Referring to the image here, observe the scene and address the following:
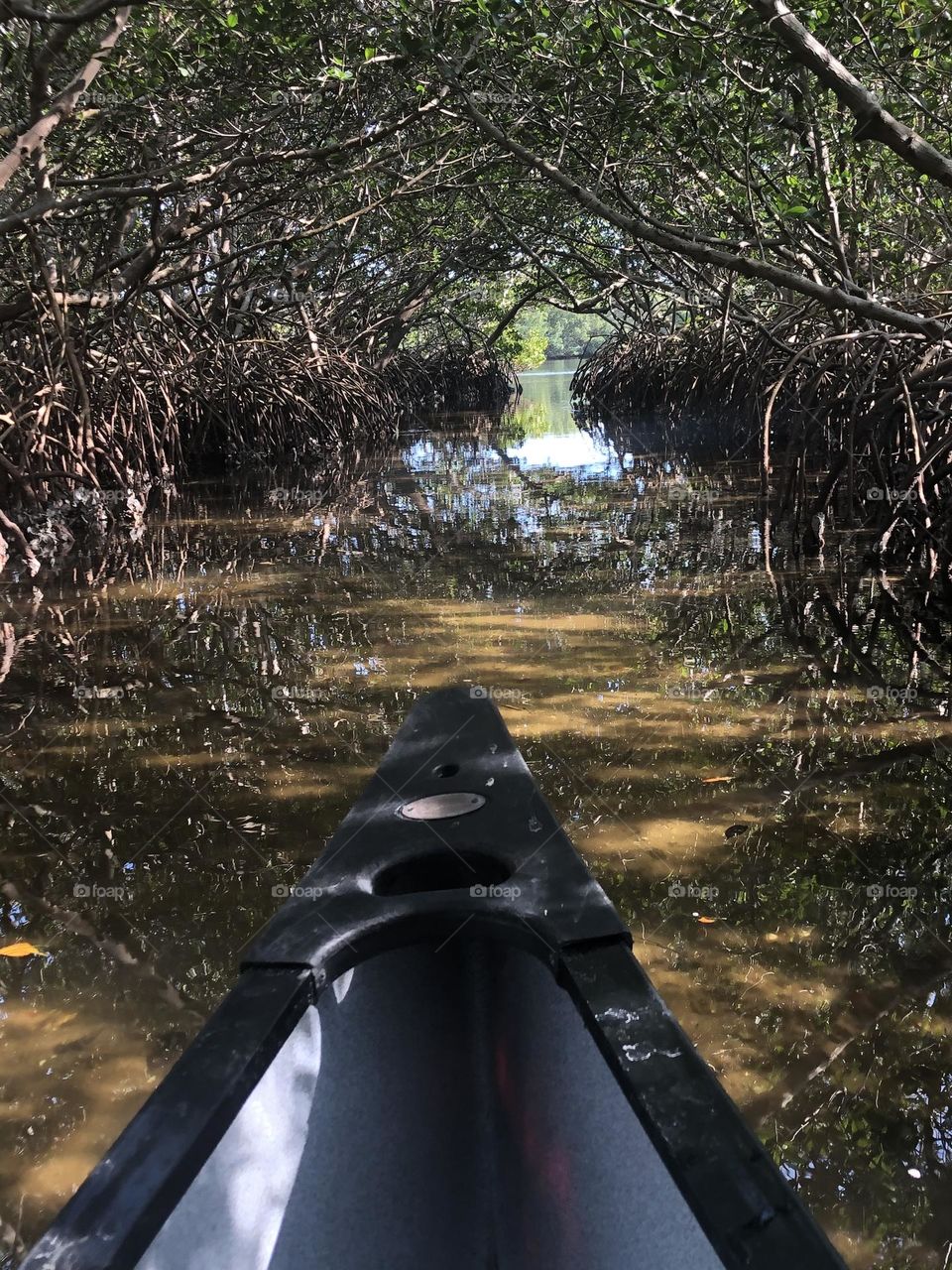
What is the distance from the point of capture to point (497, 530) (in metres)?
7.39

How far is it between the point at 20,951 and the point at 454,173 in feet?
34.1

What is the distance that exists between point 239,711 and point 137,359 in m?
7.19

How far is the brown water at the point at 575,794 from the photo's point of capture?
1.83 m

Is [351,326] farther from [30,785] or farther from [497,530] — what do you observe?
[30,785]

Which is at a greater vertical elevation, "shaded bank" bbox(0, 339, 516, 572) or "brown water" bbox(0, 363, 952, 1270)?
"shaded bank" bbox(0, 339, 516, 572)

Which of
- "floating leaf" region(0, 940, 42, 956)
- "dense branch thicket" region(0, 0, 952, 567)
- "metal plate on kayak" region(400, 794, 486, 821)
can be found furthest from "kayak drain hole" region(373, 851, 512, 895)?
"dense branch thicket" region(0, 0, 952, 567)

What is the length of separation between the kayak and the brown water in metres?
0.52

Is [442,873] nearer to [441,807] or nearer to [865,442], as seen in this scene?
[441,807]

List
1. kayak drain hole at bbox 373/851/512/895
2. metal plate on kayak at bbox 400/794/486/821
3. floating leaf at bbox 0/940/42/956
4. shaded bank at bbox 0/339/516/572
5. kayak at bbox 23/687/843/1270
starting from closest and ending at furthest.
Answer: kayak at bbox 23/687/843/1270, kayak drain hole at bbox 373/851/512/895, metal plate on kayak at bbox 400/794/486/821, floating leaf at bbox 0/940/42/956, shaded bank at bbox 0/339/516/572

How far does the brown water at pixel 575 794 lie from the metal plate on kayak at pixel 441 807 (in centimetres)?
59

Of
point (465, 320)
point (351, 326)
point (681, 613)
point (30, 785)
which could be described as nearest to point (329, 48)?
point (681, 613)

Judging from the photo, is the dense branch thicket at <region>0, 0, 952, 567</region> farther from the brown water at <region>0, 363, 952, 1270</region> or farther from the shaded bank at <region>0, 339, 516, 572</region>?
the brown water at <region>0, 363, 952, 1270</region>

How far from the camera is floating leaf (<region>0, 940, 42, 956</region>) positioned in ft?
7.66

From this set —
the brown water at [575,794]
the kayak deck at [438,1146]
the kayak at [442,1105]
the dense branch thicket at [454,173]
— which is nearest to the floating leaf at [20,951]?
the brown water at [575,794]
